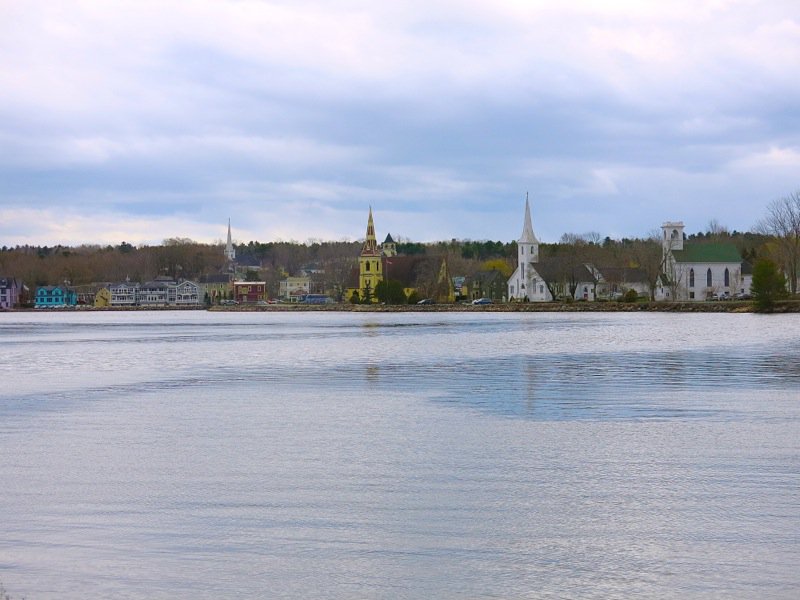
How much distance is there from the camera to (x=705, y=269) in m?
124

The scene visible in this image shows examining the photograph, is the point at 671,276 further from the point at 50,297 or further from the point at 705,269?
the point at 50,297

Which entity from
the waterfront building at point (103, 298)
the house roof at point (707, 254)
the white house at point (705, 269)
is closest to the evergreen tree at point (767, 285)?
the white house at point (705, 269)

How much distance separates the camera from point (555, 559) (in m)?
9.65

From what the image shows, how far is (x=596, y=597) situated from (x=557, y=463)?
5881 millimetres

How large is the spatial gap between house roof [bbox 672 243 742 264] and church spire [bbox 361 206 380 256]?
50.4m

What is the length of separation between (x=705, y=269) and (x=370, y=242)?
57.4 metres

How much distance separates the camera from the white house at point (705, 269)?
123125 mm

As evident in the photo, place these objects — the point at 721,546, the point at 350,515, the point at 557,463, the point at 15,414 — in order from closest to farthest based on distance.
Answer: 1. the point at 721,546
2. the point at 350,515
3. the point at 557,463
4. the point at 15,414

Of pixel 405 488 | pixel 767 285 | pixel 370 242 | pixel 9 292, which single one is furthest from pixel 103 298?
pixel 405 488

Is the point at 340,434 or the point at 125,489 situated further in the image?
the point at 340,434

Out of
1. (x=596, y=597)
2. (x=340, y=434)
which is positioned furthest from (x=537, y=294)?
(x=596, y=597)

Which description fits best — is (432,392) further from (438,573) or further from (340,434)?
(438,573)

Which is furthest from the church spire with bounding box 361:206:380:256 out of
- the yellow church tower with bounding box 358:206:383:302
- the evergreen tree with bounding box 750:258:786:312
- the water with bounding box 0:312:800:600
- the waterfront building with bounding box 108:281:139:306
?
the water with bounding box 0:312:800:600

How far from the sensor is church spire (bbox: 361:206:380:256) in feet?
523
